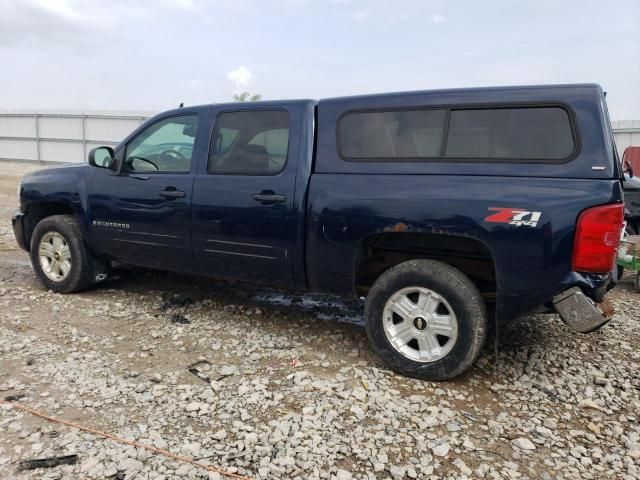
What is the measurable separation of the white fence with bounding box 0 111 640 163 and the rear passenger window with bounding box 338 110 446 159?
1923cm

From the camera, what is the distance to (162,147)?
4477 millimetres

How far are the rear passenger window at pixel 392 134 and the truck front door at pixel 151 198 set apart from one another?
1.39 meters

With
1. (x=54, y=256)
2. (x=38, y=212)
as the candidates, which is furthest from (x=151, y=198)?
(x=38, y=212)

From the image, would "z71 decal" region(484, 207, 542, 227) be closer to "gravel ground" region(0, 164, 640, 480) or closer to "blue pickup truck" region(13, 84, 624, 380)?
"blue pickup truck" region(13, 84, 624, 380)

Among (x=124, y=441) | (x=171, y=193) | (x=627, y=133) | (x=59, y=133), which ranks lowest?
(x=124, y=441)

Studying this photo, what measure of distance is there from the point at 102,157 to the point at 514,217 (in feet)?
12.2

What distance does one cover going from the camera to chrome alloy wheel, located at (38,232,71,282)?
4.84 metres

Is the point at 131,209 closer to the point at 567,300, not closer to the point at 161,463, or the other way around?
the point at 161,463

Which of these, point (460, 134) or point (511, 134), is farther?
point (460, 134)

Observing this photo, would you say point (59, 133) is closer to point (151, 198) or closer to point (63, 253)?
point (63, 253)

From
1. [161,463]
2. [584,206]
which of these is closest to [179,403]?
[161,463]

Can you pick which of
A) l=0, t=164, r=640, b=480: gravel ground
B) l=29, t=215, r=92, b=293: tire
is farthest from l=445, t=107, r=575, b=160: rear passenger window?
l=29, t=215, r=92, b=293: tire

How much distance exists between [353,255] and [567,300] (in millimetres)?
1380

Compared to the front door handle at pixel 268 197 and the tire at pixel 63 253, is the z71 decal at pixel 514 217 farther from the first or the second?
the tire at pixel 63 253
